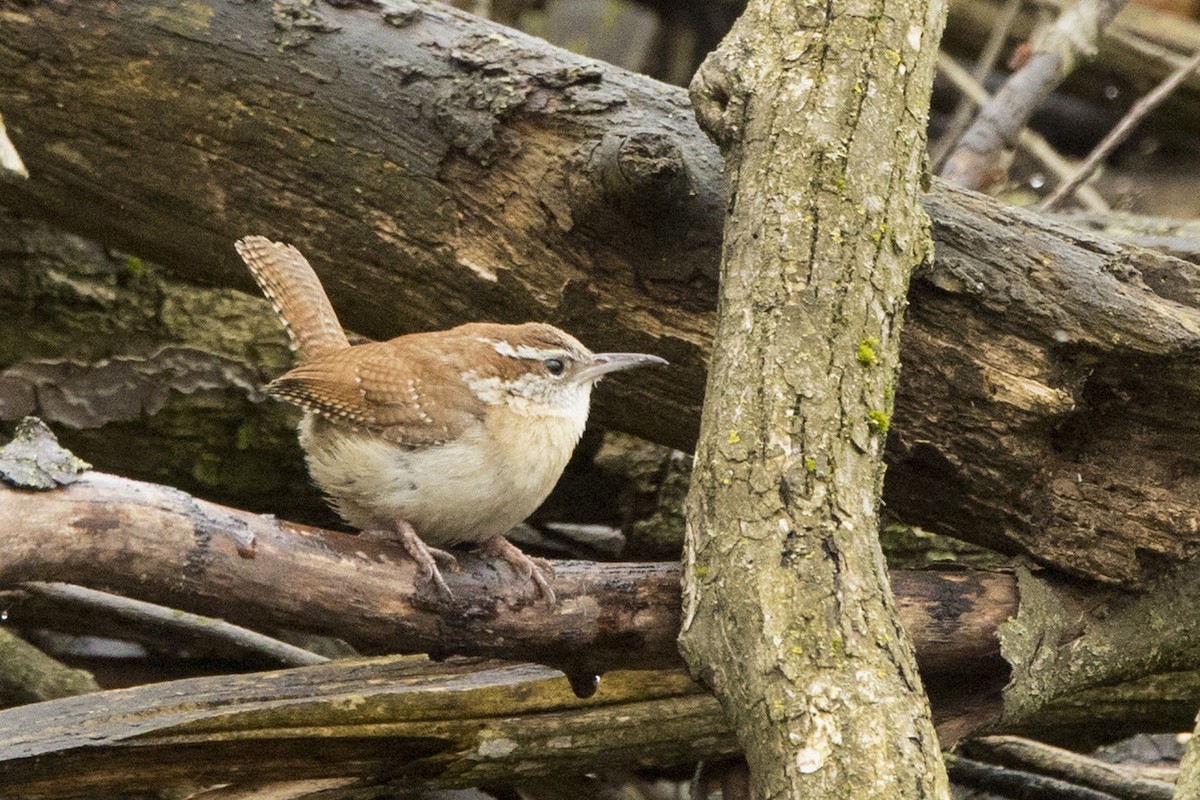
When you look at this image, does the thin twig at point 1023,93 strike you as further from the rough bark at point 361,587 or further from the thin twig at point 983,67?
the rough bark at point 361,587

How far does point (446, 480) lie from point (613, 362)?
0.65m

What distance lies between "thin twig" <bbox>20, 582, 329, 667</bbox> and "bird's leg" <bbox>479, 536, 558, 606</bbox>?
1.20 m

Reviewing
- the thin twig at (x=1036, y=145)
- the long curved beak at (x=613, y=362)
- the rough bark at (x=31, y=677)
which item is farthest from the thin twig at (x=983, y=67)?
the rough bark at (x=31, y=677)

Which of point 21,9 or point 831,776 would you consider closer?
point 831,776

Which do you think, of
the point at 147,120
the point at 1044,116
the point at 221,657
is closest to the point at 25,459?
the point at 147,120

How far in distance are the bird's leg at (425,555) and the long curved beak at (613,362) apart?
720 millimetres

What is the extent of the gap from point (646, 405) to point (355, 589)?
4.83ft

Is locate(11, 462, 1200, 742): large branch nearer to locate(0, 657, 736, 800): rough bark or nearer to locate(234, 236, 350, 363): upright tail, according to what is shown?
locate(0, 657, 736, 800): rough bark

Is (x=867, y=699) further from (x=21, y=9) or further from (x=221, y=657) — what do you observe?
(x=21, y=9)

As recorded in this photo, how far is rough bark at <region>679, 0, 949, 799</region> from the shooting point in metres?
2.55

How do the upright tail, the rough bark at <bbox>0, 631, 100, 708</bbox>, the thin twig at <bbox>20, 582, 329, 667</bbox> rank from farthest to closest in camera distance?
the thin twig at <bbox>20, 582, 329, 667</bbox>, the rough bark at <bbox>0, 631, 100, 708</bbox>, the upright tail

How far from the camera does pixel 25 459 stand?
110 inches

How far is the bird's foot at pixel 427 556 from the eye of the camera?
3357 mm

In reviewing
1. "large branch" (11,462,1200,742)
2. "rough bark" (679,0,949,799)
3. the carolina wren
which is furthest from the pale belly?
"rough bark" (679,0,949,799)
